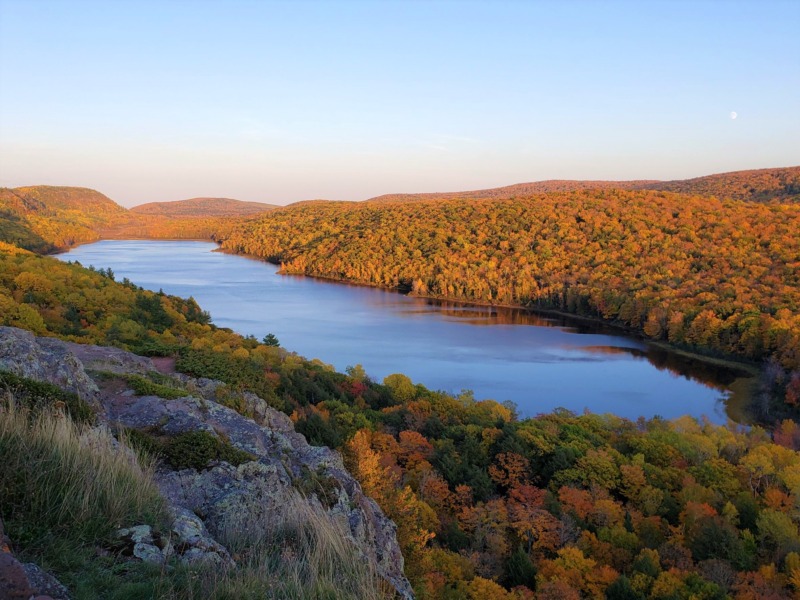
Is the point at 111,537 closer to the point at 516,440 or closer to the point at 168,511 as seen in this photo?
the point at 168,511

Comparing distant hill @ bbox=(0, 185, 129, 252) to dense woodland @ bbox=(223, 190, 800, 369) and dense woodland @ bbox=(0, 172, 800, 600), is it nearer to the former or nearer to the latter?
dense woodland @ bbox=(223, 190, 800, 369)

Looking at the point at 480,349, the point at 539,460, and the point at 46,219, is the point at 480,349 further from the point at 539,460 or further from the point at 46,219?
the point at 46,219

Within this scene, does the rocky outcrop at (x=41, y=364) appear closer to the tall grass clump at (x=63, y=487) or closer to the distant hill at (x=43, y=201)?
the tall grass clump at (x=63, y=487)

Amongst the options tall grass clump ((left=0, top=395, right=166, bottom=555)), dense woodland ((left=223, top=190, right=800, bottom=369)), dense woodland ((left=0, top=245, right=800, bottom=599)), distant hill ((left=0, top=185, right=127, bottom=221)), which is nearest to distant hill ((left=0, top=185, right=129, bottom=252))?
distant hill ((left=0, top=185, right=127, bottom=221))

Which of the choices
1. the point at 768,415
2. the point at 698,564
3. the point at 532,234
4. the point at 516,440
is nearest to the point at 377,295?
the point at 532,234

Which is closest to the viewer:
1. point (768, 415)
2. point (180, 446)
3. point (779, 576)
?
point (180, 446)

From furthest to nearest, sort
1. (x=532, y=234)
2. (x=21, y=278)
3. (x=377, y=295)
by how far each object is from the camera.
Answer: (x=532, y=234)
(x=377, y=295)
(x=21, y=278)

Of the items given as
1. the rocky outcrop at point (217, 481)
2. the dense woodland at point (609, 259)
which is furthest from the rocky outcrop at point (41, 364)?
the dense woodland at point (609, 259)
